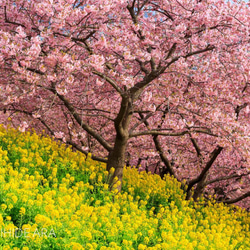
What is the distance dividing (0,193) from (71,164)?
3.42 metres

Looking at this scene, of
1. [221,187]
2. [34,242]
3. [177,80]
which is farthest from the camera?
[221,187]

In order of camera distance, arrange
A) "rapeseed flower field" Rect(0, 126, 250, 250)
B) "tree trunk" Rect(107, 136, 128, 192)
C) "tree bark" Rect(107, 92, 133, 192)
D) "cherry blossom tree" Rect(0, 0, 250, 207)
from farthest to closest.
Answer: "tree trunk" Rect(107, 136, 128, 192)
"tree bark" Rect(107, 92, 133, 192)
"cherry blossom tree" Rect(0, 0, 250, 207)
"rapeseed flower field" Rect(0, 126, 250, 250)

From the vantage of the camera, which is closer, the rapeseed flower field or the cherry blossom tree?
the rapeseed flower field

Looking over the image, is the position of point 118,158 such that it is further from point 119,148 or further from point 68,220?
point 68,220

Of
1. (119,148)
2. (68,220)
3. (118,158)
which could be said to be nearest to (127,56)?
(119,148)

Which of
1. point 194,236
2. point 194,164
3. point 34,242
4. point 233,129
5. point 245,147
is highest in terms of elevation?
point 194,164

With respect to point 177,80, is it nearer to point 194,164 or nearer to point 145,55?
point 145,55

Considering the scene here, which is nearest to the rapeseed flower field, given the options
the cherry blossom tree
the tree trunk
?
the tree trunk

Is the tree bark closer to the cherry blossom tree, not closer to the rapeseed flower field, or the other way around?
the cherry blossom tree

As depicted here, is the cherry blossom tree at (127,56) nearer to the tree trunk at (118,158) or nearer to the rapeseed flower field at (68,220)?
the tree trunk at (118,158)

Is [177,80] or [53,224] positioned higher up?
[177,80]

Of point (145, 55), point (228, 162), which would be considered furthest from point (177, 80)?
point (228, 162)

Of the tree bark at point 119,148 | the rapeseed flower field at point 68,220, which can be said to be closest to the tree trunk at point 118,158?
the tree bark at point 119,148

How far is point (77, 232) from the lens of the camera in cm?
513
